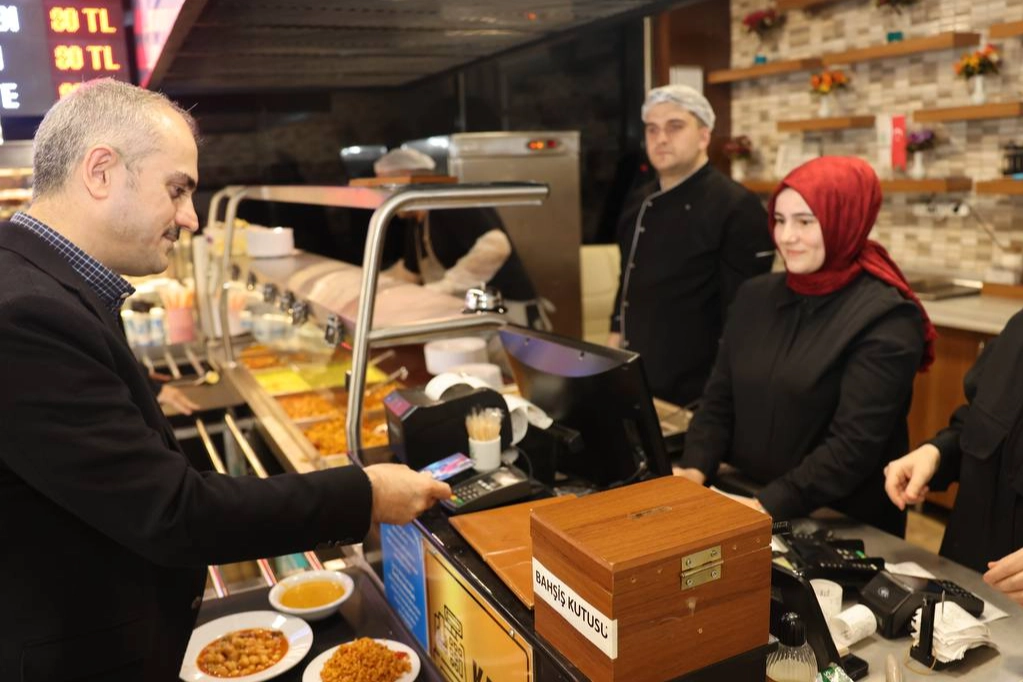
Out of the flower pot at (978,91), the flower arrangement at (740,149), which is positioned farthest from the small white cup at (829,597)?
the flower arrangement at (740,149)

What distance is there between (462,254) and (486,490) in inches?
108

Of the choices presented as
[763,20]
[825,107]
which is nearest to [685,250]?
[825,107]

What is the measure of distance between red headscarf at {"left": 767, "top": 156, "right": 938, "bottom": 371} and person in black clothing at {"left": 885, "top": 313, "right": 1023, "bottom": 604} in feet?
0.80

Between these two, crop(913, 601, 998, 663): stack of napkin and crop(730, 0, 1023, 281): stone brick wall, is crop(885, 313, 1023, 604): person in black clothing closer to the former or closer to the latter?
crop(913, 601, 998, 663): stack of napkin

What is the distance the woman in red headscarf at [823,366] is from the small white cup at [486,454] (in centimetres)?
57

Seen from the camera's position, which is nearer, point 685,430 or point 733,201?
point 685,430

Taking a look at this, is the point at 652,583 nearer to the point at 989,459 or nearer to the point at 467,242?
the point at 989,459

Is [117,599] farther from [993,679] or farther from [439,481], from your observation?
[993,679]

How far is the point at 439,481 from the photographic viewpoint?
1699 millimetres

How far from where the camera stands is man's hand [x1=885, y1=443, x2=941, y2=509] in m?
1.86

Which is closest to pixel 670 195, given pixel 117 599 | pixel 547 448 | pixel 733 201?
pixel 733 201

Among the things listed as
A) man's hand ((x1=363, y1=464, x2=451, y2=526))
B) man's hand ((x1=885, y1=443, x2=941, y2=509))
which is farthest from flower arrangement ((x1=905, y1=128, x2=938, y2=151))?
man's hand ((x1=363, y1=464, x2=451, y2=526))

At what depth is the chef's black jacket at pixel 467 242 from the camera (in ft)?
13.2

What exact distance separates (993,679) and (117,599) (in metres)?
1.35
